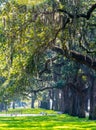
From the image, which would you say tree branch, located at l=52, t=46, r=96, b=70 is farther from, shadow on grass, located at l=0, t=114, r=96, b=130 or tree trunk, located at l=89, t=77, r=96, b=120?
tree trunk, located at l=89, t=77, r=96, b=120

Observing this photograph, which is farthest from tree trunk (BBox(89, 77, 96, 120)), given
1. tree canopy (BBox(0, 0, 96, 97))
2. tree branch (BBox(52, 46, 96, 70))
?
tree canopy (BBox(0, 0, 96, 97))

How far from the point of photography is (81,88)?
50.2 meters

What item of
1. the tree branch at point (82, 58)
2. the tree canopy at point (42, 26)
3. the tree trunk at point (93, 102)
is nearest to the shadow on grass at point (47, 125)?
the tree trunk at point (93, 102)

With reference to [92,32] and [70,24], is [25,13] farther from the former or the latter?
[92,32]

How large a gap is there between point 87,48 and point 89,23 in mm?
2395

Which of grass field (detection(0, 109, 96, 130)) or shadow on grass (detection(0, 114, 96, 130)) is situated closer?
grass field (detection(0, 109, 96, 130))

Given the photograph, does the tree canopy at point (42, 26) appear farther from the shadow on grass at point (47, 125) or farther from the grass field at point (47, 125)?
the shadow on grass at point (47, 125)

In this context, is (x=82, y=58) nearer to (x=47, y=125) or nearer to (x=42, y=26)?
(x=42, y=26)

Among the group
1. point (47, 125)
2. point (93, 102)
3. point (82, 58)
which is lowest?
point (47, 125)

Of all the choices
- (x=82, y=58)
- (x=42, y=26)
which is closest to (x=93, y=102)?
(x=82, y=58)

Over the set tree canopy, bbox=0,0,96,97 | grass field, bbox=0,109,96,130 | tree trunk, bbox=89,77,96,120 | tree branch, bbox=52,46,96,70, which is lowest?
grass field, bbox=0,109,96,130

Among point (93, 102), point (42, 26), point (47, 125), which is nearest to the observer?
point (42, 26)

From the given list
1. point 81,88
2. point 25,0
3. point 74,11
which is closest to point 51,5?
point 74,11

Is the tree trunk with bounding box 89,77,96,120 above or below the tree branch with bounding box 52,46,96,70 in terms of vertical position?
below
